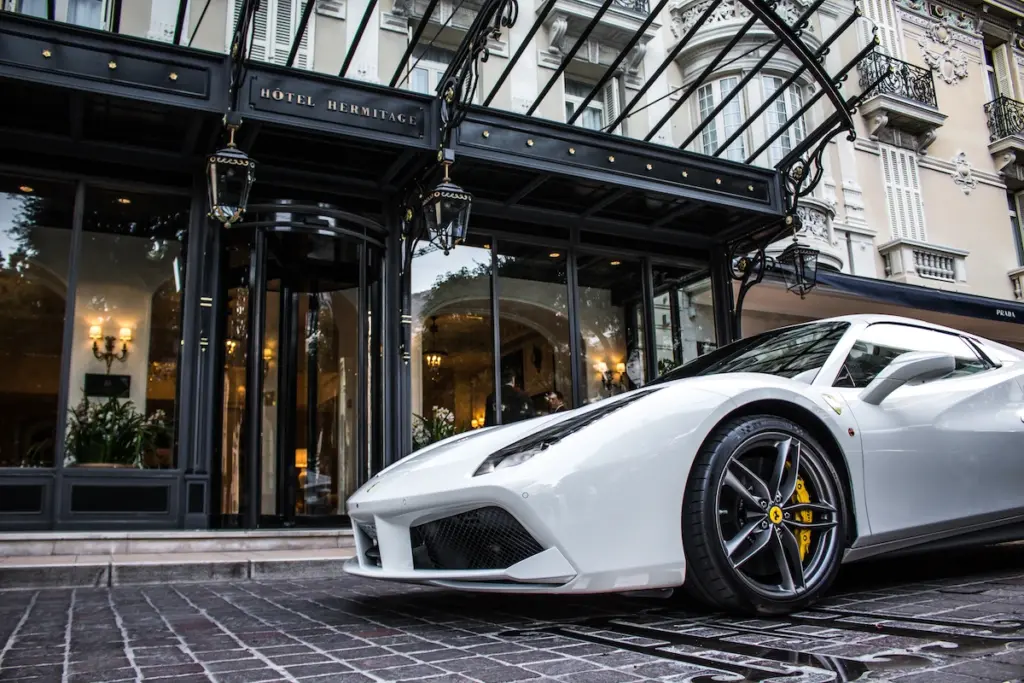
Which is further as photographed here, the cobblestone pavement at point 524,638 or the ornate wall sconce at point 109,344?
the ornate wall sconce at point 109,344

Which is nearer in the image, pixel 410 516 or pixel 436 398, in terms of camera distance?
pixel 410 516

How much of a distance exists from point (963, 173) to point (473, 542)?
16.3 metres

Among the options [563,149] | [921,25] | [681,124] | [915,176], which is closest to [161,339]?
[563,149]

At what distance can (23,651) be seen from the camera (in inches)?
101

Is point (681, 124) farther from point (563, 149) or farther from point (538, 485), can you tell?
point (538, 485)

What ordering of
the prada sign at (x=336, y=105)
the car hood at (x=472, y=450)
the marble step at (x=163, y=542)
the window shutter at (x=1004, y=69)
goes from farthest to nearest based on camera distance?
the window shutter at (x=1004, y=69) → the prada sign at (x=336, y=105) → the marble step at (x=163, y=542) → the car hood at (x=472, y=450)

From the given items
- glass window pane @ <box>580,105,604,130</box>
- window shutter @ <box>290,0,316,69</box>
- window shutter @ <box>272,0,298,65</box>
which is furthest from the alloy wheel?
glass window pane @ <box>580,105,604,130</box>

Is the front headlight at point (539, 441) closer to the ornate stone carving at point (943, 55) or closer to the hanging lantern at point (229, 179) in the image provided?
the hanging lantern at point (229, 179)

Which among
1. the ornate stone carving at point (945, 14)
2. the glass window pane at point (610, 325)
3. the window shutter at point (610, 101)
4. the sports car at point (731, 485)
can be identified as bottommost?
the sports car at point (731, 485)

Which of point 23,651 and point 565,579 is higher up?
point 565,579

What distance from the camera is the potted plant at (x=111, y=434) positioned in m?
6.44

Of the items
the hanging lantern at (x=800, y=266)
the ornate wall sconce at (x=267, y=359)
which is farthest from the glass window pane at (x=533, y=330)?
the hanging lantern at (x=800, y=266)

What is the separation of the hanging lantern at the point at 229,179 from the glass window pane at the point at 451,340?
2210 mm

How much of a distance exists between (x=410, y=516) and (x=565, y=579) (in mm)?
677
